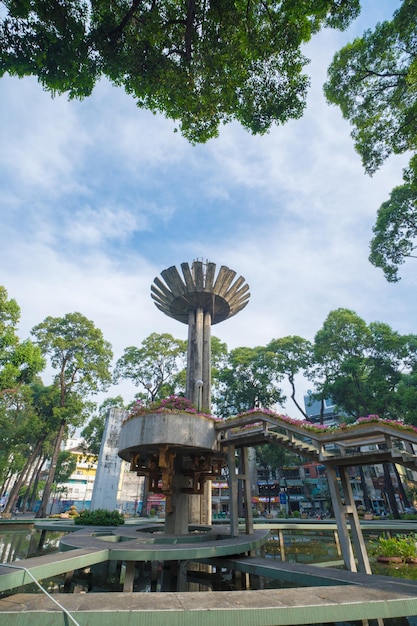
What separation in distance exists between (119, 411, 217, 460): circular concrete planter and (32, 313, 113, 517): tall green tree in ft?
59.0

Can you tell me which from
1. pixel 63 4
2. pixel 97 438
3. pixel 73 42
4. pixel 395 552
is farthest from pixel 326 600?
pixel 97 438

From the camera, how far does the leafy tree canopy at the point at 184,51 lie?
769cm

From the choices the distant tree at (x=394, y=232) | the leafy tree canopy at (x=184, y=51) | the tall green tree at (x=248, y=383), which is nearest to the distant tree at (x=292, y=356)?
the tall green tree at (x=248, y=383)

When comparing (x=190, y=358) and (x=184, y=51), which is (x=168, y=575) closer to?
(x=190, y=358)

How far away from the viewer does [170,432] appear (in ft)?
39.6

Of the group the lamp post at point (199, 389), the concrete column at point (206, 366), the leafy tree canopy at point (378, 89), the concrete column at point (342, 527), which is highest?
the leafy tree canopy at point (378, 89)

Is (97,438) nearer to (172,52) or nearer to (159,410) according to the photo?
(159,410)

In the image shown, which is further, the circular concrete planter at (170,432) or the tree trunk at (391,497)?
the tree trunk at (391,497)

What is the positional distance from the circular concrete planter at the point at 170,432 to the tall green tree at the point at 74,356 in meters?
18.0

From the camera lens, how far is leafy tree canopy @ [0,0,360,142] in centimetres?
769

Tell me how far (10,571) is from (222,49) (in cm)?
1310

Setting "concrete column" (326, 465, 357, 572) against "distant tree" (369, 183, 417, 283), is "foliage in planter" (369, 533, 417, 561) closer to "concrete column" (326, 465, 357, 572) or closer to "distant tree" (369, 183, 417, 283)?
"concrete column" (326, 465, 357, 572)

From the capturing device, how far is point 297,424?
10.6 m

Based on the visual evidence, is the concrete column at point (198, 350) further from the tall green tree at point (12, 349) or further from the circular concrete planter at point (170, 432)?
the tall green tree at point (12, 349)
